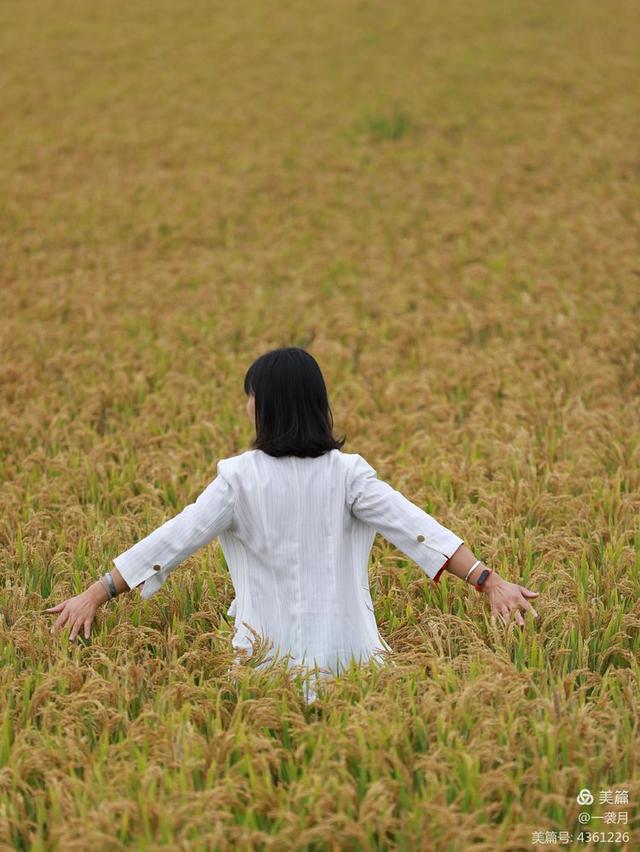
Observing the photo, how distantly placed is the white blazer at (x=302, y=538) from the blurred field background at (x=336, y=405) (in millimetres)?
193

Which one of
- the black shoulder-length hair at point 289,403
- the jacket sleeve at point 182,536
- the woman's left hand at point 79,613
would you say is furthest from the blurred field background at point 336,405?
the black shoulder-length hair at point 289,403

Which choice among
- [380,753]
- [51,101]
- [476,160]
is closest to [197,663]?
[380,753]

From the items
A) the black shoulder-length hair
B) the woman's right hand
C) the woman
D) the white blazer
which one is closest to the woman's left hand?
the woman

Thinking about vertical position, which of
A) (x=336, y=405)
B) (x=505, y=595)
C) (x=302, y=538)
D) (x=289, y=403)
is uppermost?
(x=289, y=403)

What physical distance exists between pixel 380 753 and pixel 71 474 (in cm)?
306

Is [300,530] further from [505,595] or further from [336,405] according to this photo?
[336,405]

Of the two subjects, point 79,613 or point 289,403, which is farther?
point 79,613

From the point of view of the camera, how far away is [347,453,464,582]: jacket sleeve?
3010 mm

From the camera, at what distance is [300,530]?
2.99 m

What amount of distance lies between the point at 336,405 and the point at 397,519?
3142mm

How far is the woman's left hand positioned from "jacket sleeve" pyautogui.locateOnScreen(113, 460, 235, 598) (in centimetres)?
17

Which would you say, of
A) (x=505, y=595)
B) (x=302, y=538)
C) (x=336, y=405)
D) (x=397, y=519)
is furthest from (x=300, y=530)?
(x=336, y=405)

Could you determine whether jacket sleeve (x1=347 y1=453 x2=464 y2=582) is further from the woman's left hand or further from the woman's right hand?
the woman's left hand

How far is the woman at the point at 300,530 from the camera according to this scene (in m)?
2.98
